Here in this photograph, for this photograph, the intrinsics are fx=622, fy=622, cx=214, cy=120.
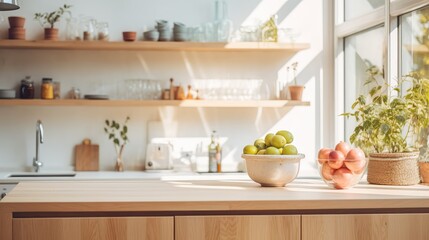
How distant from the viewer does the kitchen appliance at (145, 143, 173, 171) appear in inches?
209

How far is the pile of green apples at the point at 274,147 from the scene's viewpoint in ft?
9.53

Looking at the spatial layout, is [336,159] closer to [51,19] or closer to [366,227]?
[366,227]

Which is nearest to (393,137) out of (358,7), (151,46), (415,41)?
(415,41)

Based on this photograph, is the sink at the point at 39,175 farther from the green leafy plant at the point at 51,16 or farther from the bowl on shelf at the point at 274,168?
the bowl on shelf at the point at 274,168

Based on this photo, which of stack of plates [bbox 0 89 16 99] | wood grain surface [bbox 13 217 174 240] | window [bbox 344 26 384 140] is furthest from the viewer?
stack of plates [bbox 0 89 16 99]

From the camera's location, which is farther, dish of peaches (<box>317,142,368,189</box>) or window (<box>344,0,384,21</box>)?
window (<box>344,0,384,21</box>)

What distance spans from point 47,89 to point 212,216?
3.03 metres

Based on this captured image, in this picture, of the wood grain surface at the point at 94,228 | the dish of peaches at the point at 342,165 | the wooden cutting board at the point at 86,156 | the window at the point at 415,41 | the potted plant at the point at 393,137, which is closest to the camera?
the wood grain surface at the point at 94,228

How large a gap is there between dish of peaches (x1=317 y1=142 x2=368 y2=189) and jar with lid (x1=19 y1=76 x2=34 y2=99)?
306cm

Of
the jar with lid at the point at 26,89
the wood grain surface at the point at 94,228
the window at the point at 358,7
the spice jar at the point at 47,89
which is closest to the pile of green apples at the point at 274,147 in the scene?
the wood grain surface at the point at 94,228

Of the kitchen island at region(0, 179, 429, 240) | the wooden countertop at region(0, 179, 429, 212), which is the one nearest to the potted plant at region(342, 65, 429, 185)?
the wooden countertop at region(0, 179, 429, 212)

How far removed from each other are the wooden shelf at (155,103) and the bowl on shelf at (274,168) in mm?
2288

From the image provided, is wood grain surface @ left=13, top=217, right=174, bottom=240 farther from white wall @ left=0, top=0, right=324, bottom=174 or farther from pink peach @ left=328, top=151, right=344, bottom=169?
white wall @ left=0, top=0, right=324, bottom=174

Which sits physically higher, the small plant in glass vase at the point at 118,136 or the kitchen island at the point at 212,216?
the small plant in glass vase at the point at 118,136
